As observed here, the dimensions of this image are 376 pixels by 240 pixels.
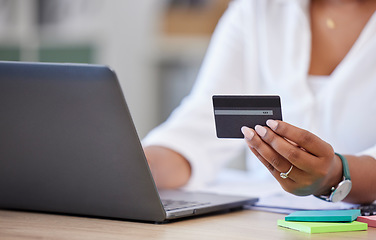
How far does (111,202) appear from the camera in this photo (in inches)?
26.7

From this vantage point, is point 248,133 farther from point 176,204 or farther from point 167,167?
point 167,167

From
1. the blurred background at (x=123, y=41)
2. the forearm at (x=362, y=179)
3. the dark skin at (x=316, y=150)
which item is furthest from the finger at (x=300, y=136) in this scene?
the blurred background at (x=123, y=41)

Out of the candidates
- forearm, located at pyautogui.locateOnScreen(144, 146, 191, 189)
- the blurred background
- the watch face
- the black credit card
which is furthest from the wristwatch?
the blurred background

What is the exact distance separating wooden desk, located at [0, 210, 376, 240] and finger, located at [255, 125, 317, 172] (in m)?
0.08

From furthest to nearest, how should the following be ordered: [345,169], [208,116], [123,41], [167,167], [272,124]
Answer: [123,41] → [208,116] → [167,167] → [345,169] → [272,124]

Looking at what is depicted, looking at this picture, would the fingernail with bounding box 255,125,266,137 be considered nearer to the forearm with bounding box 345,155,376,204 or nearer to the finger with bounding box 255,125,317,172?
the finger with bounding box 255,125,317,172

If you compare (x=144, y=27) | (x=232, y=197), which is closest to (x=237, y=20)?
(x=232, y=197)

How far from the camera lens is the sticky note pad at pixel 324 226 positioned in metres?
0.63

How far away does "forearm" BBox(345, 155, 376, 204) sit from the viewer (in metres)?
0.77

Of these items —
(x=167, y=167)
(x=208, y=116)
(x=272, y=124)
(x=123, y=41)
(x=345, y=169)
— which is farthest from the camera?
(x=123, y=41)

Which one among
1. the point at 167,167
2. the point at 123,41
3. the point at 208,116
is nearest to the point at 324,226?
the point at 167,167

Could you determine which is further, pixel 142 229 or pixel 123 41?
pixel 123 41

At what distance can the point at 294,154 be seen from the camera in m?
0.64

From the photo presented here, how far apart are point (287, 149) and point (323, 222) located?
10 cm
